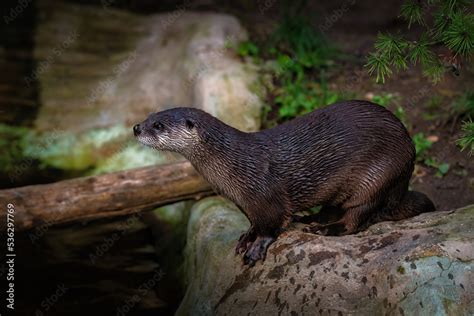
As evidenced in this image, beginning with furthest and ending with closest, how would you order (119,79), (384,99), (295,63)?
(119,79) < (295,63) < (384,99)

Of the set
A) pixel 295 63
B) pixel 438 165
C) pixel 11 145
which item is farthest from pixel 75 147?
pixel 438 165

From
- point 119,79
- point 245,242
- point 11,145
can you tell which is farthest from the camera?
point 119,79

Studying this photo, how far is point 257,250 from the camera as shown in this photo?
3314 mm

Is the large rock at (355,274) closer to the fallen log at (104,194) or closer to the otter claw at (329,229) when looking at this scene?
the otter claw at (329,229)

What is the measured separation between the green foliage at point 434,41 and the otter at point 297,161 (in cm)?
34

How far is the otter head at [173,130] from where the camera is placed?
332cm

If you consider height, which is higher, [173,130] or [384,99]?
[173,130]

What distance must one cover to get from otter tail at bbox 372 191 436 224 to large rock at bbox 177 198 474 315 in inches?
5.6

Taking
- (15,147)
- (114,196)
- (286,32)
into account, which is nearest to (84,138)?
(15,147)

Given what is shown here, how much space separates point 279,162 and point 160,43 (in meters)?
3.44

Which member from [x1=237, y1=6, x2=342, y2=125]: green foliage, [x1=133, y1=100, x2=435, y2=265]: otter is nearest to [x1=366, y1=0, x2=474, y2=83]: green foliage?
[x1=133, y1=100, x2=435, y2=265]: otter

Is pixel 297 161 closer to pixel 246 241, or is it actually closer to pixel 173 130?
pixel 246 241

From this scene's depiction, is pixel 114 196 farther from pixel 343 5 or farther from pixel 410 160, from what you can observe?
pixel 343 5

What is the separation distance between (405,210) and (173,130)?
1258mm
